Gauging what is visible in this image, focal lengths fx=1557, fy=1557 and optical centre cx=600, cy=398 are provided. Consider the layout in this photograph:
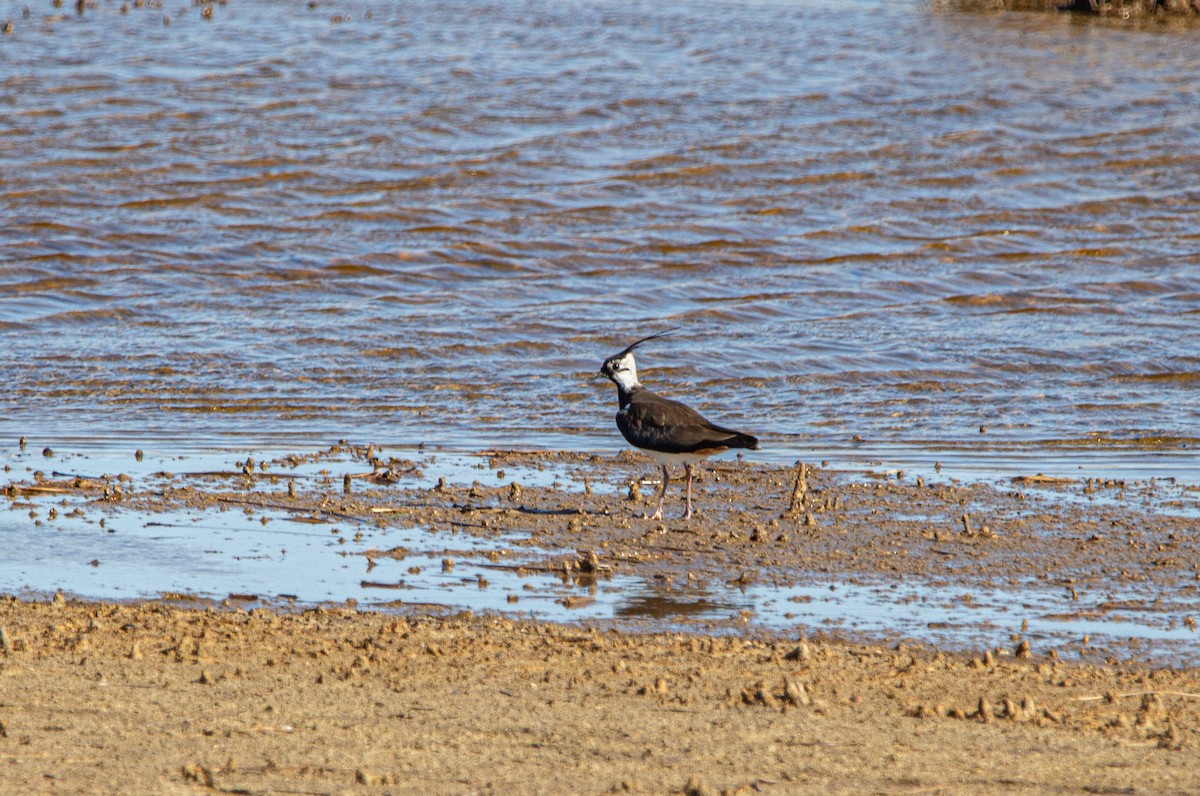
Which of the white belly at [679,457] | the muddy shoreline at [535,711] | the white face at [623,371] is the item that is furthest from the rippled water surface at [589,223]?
the muddy shoreline at [535,711]

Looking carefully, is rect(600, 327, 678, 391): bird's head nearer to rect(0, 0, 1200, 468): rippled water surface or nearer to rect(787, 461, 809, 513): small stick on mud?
rect(0, 0, 1200, 468): rippled water surface

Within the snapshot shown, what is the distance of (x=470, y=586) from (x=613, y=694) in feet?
4.97

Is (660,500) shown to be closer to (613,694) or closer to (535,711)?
(613,694)

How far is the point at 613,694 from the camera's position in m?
5.00

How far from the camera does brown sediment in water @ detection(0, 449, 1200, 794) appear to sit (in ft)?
14.3

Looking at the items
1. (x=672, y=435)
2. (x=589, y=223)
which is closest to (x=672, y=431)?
(x=672, y=435)

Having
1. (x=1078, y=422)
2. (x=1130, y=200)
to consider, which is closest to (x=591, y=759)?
(x=1078, y=422)

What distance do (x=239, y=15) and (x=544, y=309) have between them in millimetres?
14709

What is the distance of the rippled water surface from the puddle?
7.71ft

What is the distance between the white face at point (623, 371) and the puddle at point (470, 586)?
1737 mm

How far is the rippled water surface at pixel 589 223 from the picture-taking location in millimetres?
10812

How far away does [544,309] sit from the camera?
43.4 feet

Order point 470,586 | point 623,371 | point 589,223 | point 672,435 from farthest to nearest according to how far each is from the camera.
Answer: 1. point 589,223
2. point 623,371
3. point 672,435
4. point 470,586

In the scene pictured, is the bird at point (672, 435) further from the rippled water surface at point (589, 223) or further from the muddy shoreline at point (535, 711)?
the muddy shoreline at point (535, 711)
